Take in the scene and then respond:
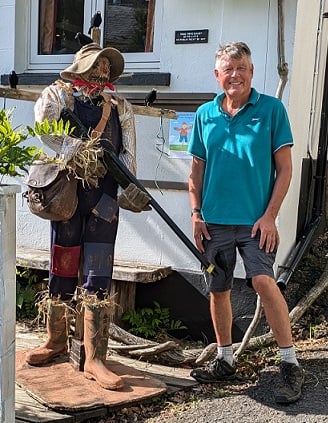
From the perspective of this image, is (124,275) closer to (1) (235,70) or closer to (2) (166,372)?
(2) (166,372)

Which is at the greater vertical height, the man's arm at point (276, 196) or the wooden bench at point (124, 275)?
the man's arm at point (276, 196)

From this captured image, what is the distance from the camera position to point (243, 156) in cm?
344

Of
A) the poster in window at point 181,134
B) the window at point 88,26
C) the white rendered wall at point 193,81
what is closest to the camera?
the white rendered wall at point 193,81

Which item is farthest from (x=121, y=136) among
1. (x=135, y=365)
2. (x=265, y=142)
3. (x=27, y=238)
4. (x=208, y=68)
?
(x=27, y=238)

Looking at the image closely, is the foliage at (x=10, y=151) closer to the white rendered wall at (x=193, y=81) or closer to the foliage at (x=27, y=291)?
the white rendered wall at (x=193, y=81)

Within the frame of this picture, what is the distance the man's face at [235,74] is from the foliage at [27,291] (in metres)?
2.47

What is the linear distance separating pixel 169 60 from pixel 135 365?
228cm

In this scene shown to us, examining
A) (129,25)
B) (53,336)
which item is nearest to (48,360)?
(53,336)

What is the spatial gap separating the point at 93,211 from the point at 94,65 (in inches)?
33.2

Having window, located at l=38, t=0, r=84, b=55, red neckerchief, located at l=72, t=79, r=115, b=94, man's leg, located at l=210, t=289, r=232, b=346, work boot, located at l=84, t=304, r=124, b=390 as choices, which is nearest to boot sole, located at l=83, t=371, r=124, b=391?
work boot, located at l=84, t=304, r=124, b=390

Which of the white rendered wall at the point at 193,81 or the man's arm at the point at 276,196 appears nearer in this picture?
the man's arm at the point at 276,196

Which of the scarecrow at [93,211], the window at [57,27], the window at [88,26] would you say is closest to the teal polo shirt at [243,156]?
the scarecrow at [93,211]

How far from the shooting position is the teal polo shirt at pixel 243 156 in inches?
134

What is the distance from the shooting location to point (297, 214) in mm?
5129
